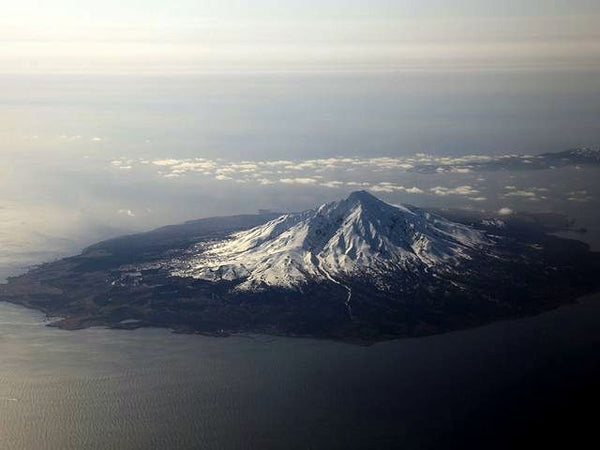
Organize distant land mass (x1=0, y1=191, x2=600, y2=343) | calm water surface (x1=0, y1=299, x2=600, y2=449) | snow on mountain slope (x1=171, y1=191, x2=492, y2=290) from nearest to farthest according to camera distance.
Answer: calm water surface (x1=0, y1=299, x2=600, y2=449), distant land mass (x1=0, y1=191, x2=600, y2=343), snow on mountain slope (x1=171, y1=191, x2=492, y2=290)

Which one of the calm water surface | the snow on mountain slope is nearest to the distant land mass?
the snow on mountain slope

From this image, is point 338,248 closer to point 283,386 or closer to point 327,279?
→ point 327,279

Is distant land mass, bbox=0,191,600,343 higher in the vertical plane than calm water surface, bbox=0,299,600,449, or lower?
higher

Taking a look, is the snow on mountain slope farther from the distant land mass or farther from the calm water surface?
the calm water surface

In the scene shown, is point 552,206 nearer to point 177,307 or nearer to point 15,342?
point 177,307

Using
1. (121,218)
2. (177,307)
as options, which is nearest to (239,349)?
(177,307)

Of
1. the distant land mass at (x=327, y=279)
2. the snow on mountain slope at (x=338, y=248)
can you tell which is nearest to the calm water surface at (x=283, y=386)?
the distant land mass at (x=327, y=279)
